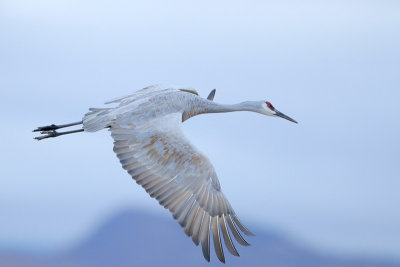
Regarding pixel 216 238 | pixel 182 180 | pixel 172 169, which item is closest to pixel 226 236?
pixel 216 238

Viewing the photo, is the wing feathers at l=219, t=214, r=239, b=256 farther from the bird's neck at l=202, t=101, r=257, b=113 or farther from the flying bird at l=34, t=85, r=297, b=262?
the bird's neck at l=202, t=101, r=257, b=113

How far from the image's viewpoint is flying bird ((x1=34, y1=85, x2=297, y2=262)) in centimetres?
1111

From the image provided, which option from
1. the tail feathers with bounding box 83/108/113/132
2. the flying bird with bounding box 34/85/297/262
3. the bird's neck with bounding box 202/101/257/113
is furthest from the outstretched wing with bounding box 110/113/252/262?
the bird's neck with bounding box 202/101/257/113

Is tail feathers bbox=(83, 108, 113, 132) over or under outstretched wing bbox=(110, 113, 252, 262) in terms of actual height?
over

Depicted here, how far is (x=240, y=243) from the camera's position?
36.1 ft

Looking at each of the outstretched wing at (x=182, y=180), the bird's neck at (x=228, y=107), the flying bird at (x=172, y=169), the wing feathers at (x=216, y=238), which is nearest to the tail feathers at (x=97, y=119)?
the flying bird at (x=172, y=169)

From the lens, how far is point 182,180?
37.4ft

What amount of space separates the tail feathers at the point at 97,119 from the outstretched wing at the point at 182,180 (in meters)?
0.71

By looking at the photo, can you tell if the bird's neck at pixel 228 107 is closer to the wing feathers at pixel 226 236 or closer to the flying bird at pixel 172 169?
the flying bird at pixel 172 169

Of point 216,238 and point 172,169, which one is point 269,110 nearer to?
point 172,169

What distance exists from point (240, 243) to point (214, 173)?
1.24 m

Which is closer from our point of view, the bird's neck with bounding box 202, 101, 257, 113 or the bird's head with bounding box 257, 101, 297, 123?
the bird's neck with bounding box 202, 101, 257, 113

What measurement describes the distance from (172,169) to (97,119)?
2.21 meters

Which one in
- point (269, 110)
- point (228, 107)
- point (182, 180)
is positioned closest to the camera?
point (182, 180)
